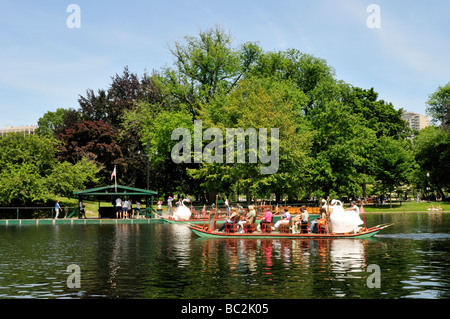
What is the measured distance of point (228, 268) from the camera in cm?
1698

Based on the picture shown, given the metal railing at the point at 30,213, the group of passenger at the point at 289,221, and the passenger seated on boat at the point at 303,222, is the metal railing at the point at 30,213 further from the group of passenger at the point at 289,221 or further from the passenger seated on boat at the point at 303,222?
the passenger seated on boat at the point at 303,222

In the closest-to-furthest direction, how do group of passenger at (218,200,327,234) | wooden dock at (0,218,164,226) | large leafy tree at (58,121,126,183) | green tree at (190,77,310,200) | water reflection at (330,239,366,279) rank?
water reflection at (330,239,366,279) → group of passenger at (218,200,327,234) → wooden dock at (0,218,164,226) → green tree at (190,77,310,200) → large leafy tree at (58,121,126,183)

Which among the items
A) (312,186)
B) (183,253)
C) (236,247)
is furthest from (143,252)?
(312,186)

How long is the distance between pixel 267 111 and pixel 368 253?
111 feet

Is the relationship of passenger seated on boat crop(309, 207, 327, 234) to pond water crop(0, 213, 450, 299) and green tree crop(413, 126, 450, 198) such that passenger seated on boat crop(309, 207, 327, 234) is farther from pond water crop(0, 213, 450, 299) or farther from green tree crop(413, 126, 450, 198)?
green tree crop(413, 126, 450, 198)

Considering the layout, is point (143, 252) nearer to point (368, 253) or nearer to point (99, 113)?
point (368, 253)

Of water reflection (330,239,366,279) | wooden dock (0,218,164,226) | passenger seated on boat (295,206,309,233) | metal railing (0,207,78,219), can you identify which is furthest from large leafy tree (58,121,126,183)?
water reflection (330,239,366,279)

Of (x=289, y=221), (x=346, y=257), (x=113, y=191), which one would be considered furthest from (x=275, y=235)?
(x=113, y=191)

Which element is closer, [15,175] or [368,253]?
[368,253]

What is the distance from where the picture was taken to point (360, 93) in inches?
3150

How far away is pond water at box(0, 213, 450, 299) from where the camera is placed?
12977 millimetres

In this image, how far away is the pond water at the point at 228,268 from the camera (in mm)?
12977

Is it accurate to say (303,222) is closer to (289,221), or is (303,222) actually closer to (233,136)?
(289,221)

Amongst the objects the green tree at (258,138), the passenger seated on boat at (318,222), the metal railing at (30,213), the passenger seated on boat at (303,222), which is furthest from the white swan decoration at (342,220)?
the metal railing at (30,213)
